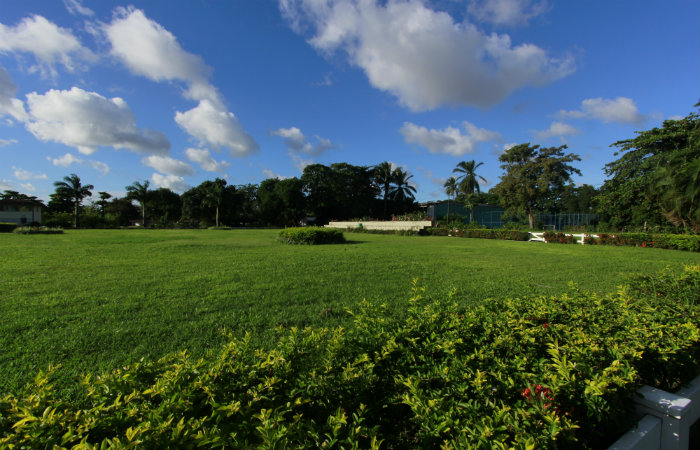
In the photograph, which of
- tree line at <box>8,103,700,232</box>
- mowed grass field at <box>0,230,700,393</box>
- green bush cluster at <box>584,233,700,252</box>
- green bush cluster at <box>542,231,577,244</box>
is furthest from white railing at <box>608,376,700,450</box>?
tree line at <box>8,103,700,232</box>

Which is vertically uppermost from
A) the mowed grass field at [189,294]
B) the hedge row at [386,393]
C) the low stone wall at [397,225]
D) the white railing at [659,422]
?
the low stone wall at [397,225]

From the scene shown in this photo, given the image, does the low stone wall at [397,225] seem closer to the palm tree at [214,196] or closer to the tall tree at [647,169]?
the tall tree at [647,169]

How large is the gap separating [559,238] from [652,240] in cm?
371

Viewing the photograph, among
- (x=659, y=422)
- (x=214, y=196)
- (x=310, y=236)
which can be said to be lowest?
→ (x=659, y=422)

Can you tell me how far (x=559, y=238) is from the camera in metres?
16.9

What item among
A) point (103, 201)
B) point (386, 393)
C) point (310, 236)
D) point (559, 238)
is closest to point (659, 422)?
point (386, 393)

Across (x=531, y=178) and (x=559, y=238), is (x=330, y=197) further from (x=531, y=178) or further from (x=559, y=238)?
(x=559, y=238)

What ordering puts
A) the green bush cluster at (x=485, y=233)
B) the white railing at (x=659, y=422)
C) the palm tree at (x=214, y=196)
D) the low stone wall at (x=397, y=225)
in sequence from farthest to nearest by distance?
the palm tree at (x=214, y=196) → the low stone wall at (x=397, y=225) → the green bush cluster at (x=485, y=233) → the white railing at (x=659, y=422)

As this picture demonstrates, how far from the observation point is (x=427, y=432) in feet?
3.50

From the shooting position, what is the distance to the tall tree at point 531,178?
30.3 metres

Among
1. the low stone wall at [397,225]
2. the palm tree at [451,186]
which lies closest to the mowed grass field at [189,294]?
the low stone wall at [397,225]

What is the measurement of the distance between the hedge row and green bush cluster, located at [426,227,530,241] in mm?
18823

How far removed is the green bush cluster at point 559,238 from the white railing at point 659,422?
18.2 meters

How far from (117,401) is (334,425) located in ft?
2.56
